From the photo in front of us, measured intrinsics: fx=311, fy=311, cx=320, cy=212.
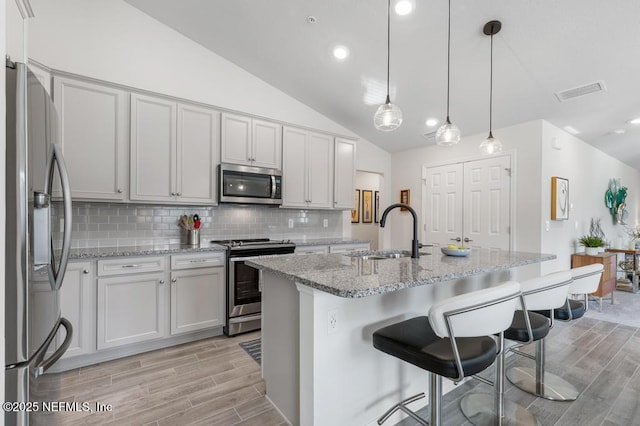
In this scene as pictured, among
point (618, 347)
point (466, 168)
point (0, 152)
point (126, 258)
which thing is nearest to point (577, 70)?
point (466, 168)

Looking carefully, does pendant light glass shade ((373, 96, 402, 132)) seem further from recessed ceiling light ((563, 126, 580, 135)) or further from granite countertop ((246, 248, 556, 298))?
recessed ceiling light ((563, 126, 580, 135))

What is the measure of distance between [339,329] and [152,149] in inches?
104

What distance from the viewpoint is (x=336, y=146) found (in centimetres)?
449

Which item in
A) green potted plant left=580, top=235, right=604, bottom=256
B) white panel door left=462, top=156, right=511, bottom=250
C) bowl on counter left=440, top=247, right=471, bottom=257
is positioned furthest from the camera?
green potted plant left=580, top=235, right=604, bottom=256

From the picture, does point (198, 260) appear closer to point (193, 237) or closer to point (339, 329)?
point (193, 237)

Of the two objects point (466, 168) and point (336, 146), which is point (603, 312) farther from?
point (336, 146)

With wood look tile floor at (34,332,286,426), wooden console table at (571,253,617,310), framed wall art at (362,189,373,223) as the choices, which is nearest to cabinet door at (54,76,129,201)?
wood look tile floor at (34,332,286,426)

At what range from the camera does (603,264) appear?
14.4ft

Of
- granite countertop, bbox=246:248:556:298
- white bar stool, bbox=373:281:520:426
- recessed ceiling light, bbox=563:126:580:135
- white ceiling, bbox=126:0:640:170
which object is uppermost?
white ceiling, bbox=126:0:640:170

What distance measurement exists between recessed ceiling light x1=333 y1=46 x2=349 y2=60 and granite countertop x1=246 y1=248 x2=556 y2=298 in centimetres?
236

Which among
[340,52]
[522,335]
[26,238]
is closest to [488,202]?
[340,52]

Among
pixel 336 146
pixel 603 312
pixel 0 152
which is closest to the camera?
pixel 0 152

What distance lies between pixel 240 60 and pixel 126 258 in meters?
2.66

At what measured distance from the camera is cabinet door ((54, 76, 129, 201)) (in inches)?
106
